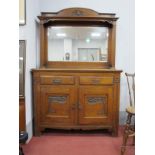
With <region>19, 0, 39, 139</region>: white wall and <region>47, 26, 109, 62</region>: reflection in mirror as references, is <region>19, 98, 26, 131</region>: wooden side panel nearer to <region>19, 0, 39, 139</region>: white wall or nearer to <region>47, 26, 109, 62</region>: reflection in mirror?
<region>19, 0, 39, 139</region>: white wall

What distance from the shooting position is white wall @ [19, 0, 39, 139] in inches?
121

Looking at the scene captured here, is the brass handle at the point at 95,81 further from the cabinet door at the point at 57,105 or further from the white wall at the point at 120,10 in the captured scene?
the white wall at the point at 120,10

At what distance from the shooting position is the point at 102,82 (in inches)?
129

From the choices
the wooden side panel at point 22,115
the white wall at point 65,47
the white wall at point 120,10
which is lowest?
the wooden side panel at point 22,115

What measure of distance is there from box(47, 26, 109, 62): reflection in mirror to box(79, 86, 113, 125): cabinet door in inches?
24.3

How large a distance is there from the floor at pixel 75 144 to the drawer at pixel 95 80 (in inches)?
30.7

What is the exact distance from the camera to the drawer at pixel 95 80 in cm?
328

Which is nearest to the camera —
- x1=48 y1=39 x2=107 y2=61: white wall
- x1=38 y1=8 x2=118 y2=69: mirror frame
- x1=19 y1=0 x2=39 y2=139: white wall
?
x1=19 y1=0 x2=39 y2=139: white wall

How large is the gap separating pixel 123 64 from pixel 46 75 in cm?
133

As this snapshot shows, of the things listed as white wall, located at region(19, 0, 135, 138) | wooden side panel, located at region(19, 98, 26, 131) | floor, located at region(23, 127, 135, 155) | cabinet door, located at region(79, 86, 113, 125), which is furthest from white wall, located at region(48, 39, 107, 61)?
floor, located at region(23, 127, 135, 155)

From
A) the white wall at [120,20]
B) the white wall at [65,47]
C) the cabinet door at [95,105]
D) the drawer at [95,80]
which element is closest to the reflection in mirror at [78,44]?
the white wall at [65,47]

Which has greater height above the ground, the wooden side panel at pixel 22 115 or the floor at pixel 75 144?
the wooden side panel at pixel 22 115

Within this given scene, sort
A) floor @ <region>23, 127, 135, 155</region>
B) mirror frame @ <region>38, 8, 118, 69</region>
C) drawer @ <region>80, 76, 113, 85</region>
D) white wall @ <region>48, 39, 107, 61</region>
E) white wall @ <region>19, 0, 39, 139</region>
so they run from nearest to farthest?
floor @ <region>23, 127, 135, 155</region> → white wall @ <region>19, 0, 39, 139</region> → drawer @ <region>80, 76, 113, 85</region> → mirror frame @ <region>38, 8, 118, 69</region> → white wall @ <region>48, 39, 107, 61</region>
